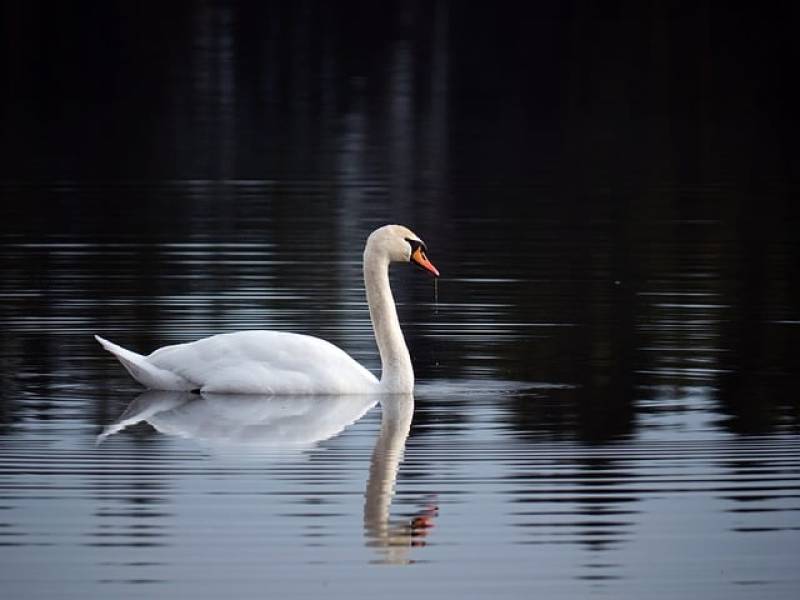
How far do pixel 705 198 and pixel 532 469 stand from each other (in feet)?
58.1

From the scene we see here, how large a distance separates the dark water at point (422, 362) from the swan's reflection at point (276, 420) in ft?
0.13

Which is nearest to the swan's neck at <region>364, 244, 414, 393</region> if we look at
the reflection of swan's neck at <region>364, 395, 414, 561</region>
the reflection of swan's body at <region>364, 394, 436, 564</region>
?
the reflection of swan's neck at <region>364, 395, 414, 561</region>

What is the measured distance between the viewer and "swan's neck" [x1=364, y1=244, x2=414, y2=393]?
15.0m

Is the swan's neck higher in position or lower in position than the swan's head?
lower

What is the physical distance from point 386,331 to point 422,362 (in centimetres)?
127

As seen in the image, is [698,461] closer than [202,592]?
No

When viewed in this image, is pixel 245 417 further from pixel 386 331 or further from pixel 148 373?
pixel 386 331

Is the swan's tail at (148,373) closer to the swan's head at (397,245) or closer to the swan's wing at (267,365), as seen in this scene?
the swan's wing at (267,365)

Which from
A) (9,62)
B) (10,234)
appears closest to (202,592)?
(10,234)

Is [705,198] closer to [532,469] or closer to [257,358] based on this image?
[257,358]

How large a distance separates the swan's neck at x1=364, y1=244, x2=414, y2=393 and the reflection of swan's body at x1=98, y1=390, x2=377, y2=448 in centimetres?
21

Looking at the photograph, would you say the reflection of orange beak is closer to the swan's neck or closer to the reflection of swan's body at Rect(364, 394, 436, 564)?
the swan's neck

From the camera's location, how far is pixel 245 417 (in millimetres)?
14211

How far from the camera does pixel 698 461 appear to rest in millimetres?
12695
